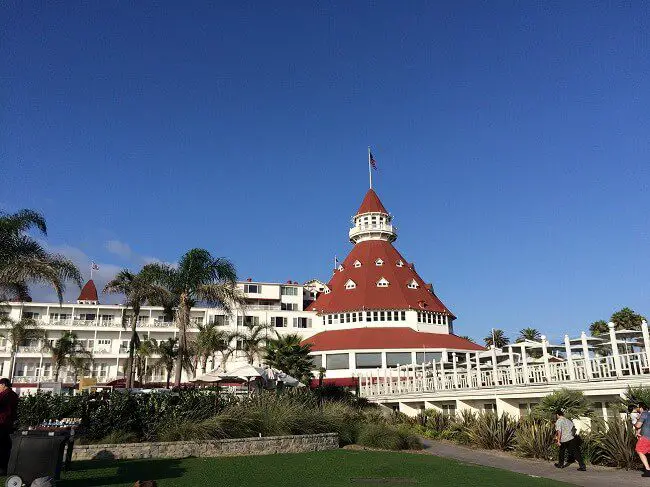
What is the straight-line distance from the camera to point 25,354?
196 ft

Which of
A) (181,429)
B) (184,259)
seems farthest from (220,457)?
(184,259)

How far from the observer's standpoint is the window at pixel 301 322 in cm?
6469

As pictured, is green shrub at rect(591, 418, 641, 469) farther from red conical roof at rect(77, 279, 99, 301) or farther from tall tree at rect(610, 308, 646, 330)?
red conical roof at rect(77, 279, 99, 301)

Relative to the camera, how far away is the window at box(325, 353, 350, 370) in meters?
48.1

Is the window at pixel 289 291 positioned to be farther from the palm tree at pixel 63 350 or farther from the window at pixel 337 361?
the palm tree at pixel 63 350

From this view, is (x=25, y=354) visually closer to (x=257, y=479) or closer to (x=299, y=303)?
(x=299, y=303)

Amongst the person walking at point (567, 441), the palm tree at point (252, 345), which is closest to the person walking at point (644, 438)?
the person walking at point (567, 441)

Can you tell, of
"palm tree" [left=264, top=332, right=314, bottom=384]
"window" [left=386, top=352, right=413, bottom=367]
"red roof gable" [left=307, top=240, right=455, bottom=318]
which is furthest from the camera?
"red roof gable" [left=307, top=240, right=455, bottom=318]

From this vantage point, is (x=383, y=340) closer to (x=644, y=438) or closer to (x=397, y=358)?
(x=397, y=358)

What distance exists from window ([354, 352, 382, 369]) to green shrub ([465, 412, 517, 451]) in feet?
93.5

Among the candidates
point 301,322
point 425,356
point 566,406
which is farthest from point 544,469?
point 301,322

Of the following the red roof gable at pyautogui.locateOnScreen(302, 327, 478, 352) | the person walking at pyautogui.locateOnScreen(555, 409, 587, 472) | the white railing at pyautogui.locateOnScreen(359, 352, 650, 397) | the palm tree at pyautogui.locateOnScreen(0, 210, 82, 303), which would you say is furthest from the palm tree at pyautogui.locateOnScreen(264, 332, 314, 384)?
the person walking at pyautogui.locateOnScreen(555, 409, 587, 472)

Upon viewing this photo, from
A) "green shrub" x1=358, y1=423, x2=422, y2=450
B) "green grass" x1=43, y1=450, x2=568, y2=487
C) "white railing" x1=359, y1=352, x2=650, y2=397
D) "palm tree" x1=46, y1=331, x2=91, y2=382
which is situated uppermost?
"palm tree" x1=46, y1=331, x2=91, y2=382

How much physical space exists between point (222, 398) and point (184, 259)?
52.3ft
